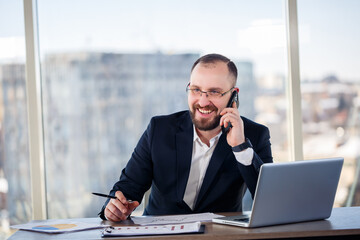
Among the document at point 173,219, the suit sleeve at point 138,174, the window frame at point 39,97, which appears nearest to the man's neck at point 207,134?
the suit sleeve at point 138,174

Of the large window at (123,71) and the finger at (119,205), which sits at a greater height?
the large window at (123,71)

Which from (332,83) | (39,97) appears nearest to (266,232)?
(332,83)

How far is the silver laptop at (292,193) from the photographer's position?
1.71m

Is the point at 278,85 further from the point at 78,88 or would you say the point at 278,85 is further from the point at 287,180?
the point at 287,180

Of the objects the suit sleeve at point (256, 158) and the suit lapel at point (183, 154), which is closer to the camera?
the suit sleeve at point (256, 158)

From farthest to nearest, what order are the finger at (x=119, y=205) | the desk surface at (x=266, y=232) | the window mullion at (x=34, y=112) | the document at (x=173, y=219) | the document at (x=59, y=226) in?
the window mullion at (x=34, y=112) < the finger at (x=119, y=205) < the document at (x=173, y=219) < the document at (x=59, y=226) < the desk surface at (x=266, y=232)

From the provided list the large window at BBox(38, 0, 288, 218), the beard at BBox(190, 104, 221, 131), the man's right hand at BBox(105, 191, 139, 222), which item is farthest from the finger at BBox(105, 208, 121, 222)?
the large window at BBox(38, 0, 288, 218)

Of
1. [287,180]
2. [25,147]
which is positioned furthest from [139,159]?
[25,147]

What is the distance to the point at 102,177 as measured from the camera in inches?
150

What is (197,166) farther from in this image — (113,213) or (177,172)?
(113,213)

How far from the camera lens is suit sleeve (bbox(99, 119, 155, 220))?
241 cm

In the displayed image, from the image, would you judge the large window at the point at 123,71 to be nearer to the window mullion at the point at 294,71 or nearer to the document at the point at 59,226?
the window mullion at the point at 294,71

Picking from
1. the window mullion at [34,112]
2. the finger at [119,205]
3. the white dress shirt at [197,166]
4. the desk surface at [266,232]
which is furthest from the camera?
the window mullion at [34,112]

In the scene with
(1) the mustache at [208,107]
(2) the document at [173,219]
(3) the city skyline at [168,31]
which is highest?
(3) the city skyline at [168,31]
